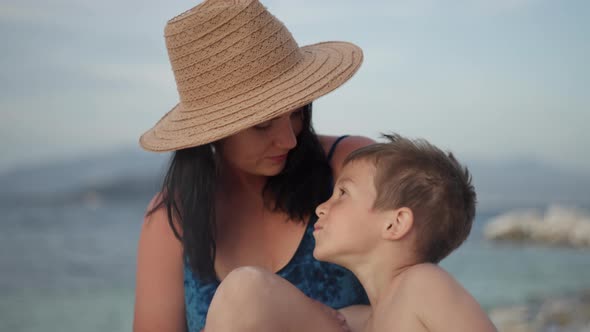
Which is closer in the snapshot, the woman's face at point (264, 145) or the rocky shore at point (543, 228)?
the woman's face at point (264, 145)

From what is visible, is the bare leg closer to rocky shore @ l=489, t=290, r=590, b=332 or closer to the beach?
the beach

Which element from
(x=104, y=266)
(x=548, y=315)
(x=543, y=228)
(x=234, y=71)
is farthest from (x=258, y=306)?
(x=543, y=228)

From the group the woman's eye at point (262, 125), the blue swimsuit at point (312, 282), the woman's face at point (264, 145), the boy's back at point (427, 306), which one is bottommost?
the blue swimsuit at point (312, 282)

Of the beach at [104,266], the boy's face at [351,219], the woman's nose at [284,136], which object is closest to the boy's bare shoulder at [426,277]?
the boy's face at [351,219]

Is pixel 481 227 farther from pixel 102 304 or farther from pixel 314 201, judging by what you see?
pixel 314 201

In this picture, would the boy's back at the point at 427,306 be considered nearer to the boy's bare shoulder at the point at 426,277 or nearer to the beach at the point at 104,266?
the boy's bare shoulder at the point at 426,277

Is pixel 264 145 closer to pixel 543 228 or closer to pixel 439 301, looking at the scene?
pixel 439 301

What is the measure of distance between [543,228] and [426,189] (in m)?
5.15

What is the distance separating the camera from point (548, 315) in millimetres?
4750

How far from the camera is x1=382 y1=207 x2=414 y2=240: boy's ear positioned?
1489 mm

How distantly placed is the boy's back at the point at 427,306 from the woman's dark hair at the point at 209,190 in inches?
17.4

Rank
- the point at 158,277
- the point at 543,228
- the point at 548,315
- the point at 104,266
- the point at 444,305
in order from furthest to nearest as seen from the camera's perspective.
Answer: the point at 543,228
the point at 104,266
the point at 548,315
the point at 158,277
the point at 444,305

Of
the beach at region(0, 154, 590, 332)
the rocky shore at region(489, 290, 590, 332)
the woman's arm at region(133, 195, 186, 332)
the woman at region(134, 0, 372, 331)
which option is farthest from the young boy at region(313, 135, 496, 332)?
the rocky shore at region(489, 290, 590, 332)

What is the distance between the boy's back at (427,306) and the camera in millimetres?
1326
